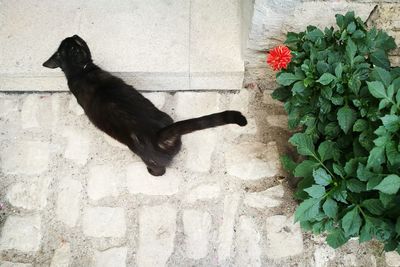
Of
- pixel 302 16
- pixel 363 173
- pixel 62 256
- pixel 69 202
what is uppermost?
pixel 302 16

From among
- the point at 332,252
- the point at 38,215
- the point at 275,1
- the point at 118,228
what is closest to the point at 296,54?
the point at 275,1

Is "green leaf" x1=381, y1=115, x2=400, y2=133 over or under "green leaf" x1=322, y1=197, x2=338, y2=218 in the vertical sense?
over

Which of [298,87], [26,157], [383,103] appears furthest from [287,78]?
[26,157]

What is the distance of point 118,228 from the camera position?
83.0 inches

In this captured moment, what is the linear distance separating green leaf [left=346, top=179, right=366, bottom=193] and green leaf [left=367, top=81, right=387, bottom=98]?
1.14ft

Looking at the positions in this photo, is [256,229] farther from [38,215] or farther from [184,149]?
[38,215]

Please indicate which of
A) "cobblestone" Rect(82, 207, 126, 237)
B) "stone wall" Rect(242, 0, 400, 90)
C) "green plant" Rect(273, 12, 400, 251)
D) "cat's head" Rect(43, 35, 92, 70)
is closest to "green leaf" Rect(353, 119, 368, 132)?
"green plant" Rect(273, 12, 400, 251)

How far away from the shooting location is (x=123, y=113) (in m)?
1.88

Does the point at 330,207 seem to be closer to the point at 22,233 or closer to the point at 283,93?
the point at 283,93

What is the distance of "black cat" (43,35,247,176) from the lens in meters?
1.71

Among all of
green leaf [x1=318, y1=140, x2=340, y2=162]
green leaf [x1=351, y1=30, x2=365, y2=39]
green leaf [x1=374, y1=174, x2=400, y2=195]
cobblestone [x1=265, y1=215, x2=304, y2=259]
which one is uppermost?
green leaf [x1=351, y1=30, x2=365, y2=39]

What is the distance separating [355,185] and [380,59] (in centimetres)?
53

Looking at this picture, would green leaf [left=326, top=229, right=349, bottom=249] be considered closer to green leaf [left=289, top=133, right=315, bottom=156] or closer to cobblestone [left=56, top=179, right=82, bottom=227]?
green leaf [left=289, top=133, right=315, bottom=156]

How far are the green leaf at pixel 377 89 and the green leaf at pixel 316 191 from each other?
1.36 feet
